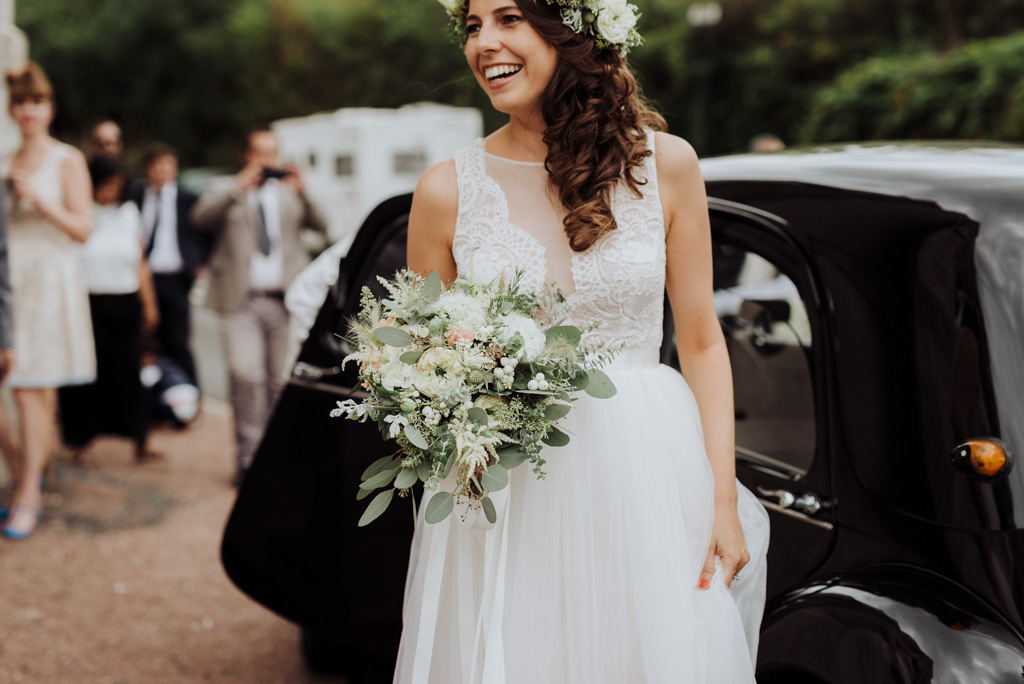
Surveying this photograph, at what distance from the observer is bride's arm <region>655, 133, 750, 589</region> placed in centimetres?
225

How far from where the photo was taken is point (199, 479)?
624 centimetres

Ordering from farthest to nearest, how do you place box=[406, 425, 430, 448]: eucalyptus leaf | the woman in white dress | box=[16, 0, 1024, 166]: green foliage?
1. box=[16, 0, 1024, 166]: green foliage
2. the woman in white dress
3. box=[406, 425, 430, 448]: eucalyptus leaf

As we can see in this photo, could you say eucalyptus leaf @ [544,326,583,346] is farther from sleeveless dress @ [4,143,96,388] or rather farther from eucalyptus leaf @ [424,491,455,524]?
sleeveless dress @ [4,143,96,388]

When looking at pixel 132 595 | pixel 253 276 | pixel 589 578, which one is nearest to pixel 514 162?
pixel 589 578

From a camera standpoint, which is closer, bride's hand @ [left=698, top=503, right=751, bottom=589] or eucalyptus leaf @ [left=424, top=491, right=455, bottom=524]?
eucalyptus leaf @ [left=424, top=491, right=455, bottom=524]

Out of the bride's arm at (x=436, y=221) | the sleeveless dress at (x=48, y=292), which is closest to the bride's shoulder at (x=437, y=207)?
the bride's arm at (x=436, y=221)

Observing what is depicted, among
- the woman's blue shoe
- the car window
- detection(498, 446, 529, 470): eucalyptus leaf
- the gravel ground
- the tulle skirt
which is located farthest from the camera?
the woman's blue shoe

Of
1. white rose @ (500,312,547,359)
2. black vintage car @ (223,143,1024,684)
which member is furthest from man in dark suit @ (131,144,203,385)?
white rose @ (500,312,547,359)

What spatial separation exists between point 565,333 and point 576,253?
33 cm

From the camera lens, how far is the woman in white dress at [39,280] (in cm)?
508

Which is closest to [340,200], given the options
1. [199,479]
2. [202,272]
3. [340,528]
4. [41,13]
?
[202,272]

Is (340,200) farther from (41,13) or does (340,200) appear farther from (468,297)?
(41,13)

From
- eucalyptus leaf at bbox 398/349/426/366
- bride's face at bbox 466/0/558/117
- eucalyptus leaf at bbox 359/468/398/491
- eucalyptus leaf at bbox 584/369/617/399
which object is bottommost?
eucalyptus leaf at bbox 359/468/398/491

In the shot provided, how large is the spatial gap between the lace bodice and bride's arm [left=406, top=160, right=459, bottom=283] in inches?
1.2
